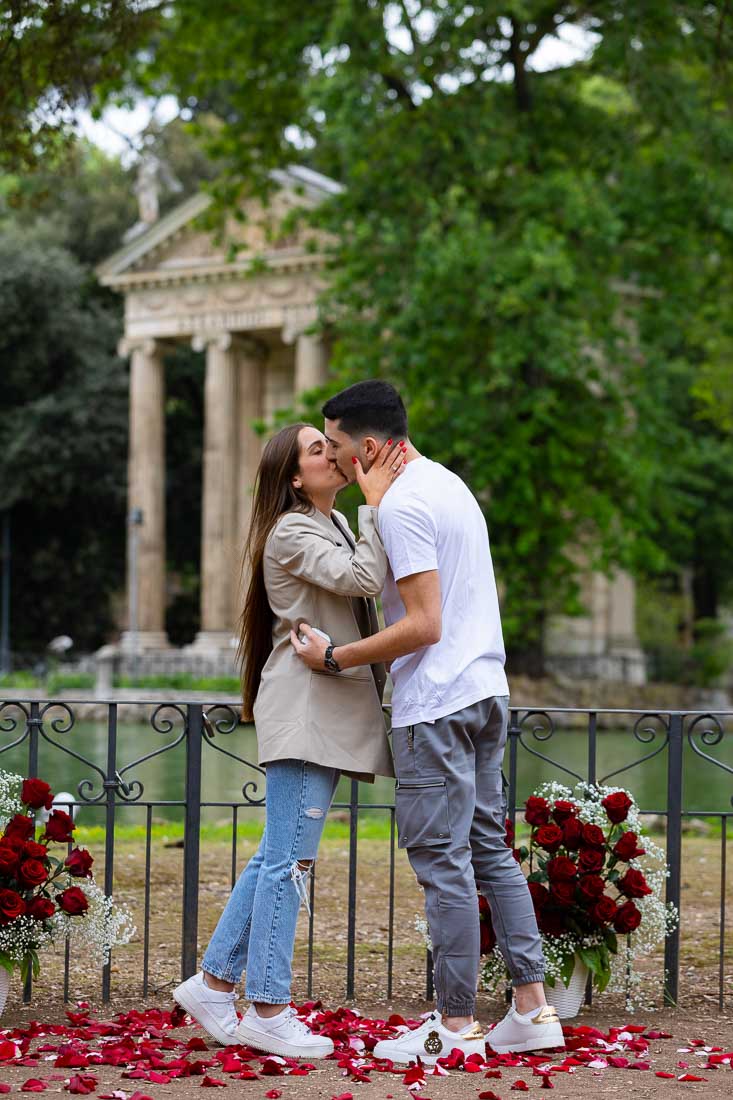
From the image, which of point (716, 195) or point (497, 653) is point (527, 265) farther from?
point (497, 653)

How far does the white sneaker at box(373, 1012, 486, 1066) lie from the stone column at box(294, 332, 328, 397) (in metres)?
36.5

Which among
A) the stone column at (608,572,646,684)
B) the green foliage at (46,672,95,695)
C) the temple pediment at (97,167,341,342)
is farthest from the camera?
the temple pediment at (97,167,341,342)

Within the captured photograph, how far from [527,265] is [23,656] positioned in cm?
2489

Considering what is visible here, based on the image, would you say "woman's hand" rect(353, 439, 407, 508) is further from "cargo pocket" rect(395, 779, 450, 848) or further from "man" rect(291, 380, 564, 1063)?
"cargo pocket" rect(395, 779, 450, 848)

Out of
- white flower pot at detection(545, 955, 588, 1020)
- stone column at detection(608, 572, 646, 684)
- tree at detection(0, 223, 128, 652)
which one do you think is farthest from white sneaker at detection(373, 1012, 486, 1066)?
tree at detection(0, 223, 128, 652)

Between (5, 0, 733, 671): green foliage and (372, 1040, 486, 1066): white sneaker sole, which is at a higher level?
(5, 0, 733, 671): green foliage

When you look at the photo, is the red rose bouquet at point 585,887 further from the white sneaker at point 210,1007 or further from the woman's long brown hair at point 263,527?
the woman's long brown hair at point 263,527

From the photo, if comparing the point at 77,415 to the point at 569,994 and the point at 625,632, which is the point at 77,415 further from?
the point at 569,994

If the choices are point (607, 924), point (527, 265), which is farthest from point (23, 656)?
point (607, 924)

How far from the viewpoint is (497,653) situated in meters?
5.25

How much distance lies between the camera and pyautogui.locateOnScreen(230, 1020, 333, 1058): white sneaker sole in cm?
524

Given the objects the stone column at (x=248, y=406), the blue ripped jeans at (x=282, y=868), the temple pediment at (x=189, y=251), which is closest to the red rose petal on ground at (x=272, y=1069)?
the blue ripped jeans at (x=282, y=868)

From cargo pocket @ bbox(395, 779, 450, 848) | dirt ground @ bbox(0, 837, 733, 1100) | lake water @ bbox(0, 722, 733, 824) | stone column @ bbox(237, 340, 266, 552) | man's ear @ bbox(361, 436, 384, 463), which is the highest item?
stone column @ bbox(237, 340, 266, 552)

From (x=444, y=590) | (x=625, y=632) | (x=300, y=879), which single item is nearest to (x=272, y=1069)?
(x=300, y=879)
